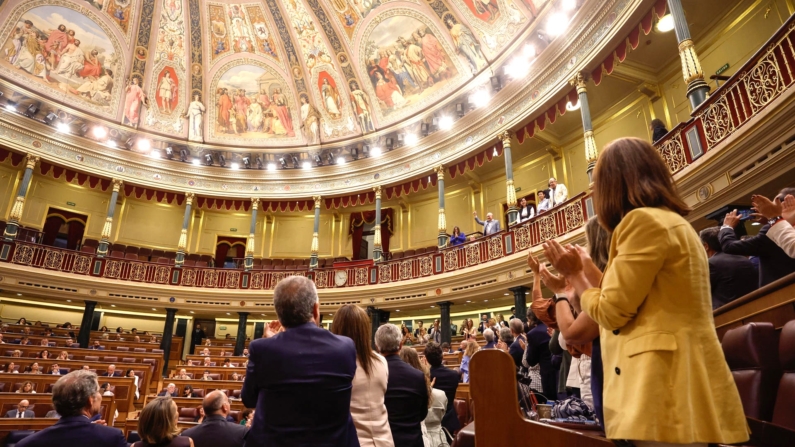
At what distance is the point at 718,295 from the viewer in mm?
3277

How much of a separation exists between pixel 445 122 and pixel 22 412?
12395mm

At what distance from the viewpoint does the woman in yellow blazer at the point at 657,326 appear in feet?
3.65

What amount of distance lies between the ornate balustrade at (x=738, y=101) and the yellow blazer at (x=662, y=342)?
15.9ft

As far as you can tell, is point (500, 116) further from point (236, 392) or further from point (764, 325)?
point (764, 325)

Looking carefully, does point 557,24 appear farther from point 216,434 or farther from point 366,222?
point 216,434

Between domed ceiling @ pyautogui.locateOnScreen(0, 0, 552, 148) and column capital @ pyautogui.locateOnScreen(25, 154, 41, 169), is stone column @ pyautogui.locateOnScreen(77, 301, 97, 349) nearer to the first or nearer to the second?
column capital @ pyautogui.locateOnScreen(25, 154, 41, 169)

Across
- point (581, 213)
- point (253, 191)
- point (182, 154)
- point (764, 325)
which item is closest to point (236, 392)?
point (581, 213)

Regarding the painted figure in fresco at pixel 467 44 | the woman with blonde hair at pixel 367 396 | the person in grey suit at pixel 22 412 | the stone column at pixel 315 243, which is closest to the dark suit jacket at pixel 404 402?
the woman with blonde hair at pixel 367 396

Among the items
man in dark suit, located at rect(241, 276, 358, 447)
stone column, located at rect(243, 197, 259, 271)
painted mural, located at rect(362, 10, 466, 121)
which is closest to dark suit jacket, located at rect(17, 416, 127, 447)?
man in dark suit, located at rect(241, 276, 358, 447)

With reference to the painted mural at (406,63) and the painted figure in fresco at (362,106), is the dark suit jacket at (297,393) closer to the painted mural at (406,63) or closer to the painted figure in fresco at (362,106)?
the painted mural at (406,63)

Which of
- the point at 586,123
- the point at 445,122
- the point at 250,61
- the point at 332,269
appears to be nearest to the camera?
the point at 586,123

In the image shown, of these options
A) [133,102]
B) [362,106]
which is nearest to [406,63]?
[362,106]

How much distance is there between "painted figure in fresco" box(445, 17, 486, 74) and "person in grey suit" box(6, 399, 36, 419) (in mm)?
13158

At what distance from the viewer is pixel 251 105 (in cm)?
1888
